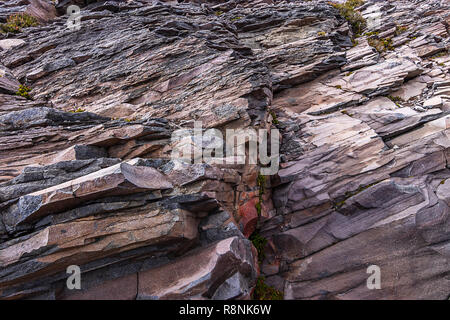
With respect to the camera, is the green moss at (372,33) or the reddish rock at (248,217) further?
the green moss at (372,33)

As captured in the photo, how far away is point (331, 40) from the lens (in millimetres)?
18766

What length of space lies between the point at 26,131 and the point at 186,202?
8.38 metres

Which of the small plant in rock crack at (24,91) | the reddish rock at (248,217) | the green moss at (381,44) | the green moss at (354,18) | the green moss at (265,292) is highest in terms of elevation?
the green moss at (354,18)

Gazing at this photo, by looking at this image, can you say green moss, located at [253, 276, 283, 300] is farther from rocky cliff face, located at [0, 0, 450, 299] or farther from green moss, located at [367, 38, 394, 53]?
green moss, located at [367, 38, 394, 53]

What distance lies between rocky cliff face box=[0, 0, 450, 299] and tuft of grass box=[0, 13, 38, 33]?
163 inches

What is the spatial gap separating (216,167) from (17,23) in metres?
29.0

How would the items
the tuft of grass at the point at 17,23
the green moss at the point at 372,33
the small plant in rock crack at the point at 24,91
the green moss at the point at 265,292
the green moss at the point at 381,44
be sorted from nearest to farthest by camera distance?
1. the green moss at the point at 265,292
2. the small plant in rock crack at the point at 24,91
3. the green moss at the point at 381,44
4. the green moss at the point at 372,33
5. the tuft of grass at the point at 17,23

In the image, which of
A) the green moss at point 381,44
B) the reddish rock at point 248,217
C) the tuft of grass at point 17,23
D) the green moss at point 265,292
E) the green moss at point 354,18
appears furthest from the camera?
the green moss at point 354,18

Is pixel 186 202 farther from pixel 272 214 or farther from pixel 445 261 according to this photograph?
pixel 445 261

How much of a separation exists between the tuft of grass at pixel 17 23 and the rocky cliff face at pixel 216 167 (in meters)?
4.13

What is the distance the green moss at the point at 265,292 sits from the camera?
8516 mm

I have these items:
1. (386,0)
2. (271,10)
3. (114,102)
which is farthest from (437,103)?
(386,0)

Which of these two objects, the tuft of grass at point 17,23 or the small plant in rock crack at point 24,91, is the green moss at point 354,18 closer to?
the small plant in rock crack at point 24,91

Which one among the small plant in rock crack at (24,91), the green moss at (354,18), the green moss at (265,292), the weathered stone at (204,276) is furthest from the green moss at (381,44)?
the small plant in rock crack at (24,91)
